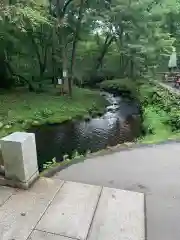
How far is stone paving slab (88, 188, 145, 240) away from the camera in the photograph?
2871 mm

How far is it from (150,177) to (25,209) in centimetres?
203

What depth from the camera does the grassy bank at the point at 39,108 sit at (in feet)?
37.7

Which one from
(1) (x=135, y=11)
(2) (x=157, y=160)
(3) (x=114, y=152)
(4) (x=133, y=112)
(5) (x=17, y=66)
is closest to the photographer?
(2) (x=157, y=160)

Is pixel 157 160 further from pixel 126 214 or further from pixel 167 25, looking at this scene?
pixel 167 25

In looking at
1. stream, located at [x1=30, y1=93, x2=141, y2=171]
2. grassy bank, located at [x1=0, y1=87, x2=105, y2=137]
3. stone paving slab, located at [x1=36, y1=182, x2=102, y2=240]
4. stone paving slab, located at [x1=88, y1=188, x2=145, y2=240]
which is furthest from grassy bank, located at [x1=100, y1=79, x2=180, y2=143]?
stone paving slab, located at [x1=36, y1=182, x2=102, y2=240]

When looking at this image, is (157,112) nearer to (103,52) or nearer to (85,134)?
(85,134)

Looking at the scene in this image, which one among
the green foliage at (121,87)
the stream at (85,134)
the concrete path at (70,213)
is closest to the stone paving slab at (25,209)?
the concrete path at (70,213)

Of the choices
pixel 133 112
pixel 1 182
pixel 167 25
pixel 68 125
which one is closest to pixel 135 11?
pixel 133 112

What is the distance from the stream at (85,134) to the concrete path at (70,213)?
3898 mm

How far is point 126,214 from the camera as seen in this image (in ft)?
10.6

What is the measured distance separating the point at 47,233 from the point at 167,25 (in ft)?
85.2

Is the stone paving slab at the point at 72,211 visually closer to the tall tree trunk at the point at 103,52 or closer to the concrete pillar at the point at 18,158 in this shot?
the concrete pillar at the point at 18,158

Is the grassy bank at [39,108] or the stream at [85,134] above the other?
the grassy bank at [39,108]

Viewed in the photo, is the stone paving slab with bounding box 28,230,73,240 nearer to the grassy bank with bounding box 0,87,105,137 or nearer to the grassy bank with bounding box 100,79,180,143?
the grassy bank with bounding box 100,79,180,143
